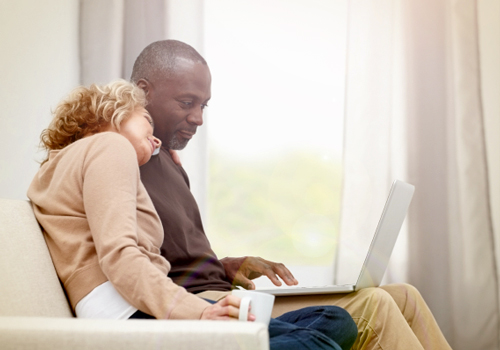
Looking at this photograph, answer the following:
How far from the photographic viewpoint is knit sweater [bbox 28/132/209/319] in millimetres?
750

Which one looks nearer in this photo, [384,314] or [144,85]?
[384,314]

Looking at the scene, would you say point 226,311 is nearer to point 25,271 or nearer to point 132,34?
point 25,271

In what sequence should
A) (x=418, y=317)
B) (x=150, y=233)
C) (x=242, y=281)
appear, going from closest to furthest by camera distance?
1. (x=150, y=233)
2. (x=418, y=317)
3. (x=242, y=281)

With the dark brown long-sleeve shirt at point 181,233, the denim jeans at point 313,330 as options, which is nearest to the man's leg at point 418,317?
the denim jeans at point 313,330

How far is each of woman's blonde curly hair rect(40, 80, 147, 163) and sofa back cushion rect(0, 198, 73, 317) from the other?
23 cm

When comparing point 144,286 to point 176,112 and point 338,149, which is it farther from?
point 338,149

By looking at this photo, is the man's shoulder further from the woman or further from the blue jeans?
the blue jeans

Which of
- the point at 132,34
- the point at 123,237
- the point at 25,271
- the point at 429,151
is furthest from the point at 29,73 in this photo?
the point at 429,151

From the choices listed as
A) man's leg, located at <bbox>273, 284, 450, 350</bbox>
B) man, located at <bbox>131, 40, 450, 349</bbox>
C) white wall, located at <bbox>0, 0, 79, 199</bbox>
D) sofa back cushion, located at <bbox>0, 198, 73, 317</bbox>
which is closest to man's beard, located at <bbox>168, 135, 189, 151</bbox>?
man, located at <bbox>131, 40, 450, 349</bbox>

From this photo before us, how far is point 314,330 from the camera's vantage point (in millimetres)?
818

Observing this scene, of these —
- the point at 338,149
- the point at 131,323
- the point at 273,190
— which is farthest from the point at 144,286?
the point at 338,149

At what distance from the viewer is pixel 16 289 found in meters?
0.80

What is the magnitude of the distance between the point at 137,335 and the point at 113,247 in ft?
0.69

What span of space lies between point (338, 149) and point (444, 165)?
0.51 m
